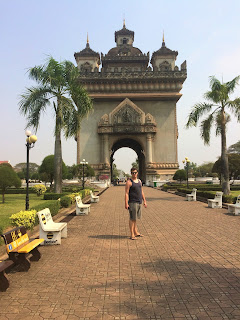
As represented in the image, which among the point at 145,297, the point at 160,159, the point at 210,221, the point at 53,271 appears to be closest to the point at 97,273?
the point at 53,271

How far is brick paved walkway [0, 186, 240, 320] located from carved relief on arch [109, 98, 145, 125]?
39183mm

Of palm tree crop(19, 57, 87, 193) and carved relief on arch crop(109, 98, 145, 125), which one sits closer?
palm tree crop(19, 57, 87, 193)

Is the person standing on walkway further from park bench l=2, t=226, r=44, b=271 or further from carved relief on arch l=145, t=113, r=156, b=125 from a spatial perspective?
carved relief on arch l=145, t=113, r=156, b=125

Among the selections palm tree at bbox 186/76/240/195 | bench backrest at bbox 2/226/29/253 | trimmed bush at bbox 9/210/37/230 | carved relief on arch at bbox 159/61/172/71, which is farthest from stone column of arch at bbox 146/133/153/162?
bench backrest at bbox 2/226/29/253

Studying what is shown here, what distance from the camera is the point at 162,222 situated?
1010cm

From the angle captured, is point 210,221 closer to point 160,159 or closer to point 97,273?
point 97,273

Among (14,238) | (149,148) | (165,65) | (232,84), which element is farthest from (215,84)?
(165,65)

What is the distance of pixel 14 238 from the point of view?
17.0 ft

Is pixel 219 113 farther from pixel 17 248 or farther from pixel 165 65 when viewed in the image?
pixel 165 65

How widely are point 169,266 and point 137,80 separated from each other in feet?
146

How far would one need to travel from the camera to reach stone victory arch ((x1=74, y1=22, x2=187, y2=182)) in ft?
151

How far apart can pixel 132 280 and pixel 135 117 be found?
42.9 meters

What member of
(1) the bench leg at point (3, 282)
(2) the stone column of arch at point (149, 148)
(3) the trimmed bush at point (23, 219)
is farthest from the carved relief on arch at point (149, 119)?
(1) the bench leg at point (3, 282)

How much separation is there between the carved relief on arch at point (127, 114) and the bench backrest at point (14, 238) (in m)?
41.3
